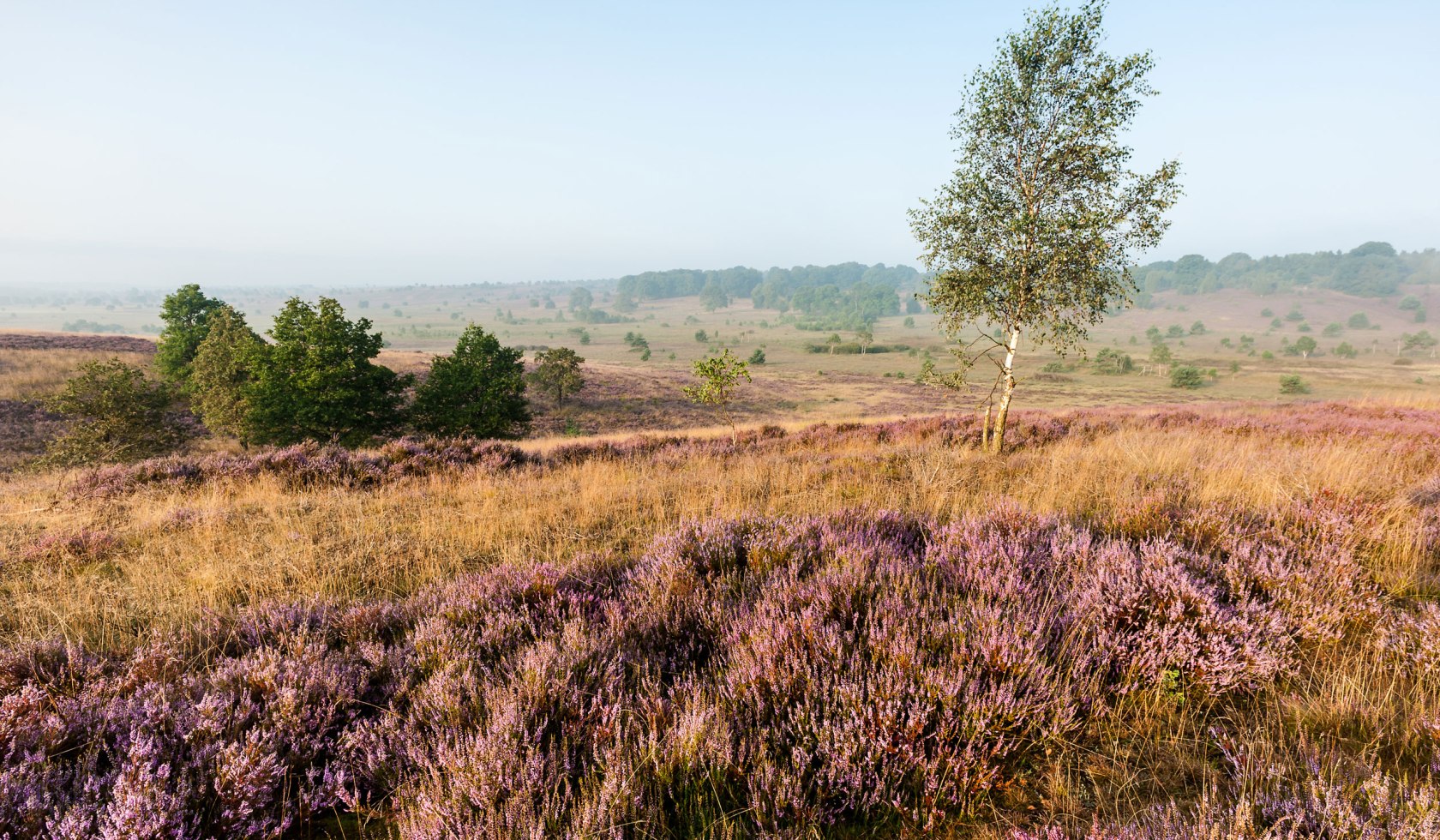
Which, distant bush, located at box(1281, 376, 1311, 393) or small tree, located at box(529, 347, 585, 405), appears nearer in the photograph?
small tree, located at box(529, 347, 585, 405)

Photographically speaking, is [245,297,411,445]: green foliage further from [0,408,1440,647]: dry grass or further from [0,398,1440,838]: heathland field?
[0,398,1440,838]: heathland field

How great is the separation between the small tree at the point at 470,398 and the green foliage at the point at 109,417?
9.02 m

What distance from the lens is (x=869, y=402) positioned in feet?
Result: 182

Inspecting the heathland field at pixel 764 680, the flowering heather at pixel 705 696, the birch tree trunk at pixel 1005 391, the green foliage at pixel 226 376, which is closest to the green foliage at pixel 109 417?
the green foliage at pixel 226 376

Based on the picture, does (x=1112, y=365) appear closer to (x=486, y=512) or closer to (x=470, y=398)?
(x=470, y=398)

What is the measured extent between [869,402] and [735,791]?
183 feet

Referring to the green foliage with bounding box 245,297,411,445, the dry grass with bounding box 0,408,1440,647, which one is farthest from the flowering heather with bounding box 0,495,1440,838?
the green foliage with bounding box 245,297,411,445

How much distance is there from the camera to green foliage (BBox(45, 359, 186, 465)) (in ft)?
62.1

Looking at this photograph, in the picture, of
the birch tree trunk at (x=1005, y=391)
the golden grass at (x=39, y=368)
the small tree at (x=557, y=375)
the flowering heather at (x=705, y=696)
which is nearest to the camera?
the flowering heather at (x=705, y=696)

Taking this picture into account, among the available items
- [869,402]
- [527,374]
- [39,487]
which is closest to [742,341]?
[869,402]

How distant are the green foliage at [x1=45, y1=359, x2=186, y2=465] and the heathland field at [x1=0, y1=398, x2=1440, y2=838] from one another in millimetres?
20450

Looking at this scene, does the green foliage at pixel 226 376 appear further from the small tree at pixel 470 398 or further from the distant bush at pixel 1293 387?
the distant bush at pixel 1293 387

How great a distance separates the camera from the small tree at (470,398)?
2619 centimetres

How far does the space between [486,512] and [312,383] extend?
19361 millimetres
